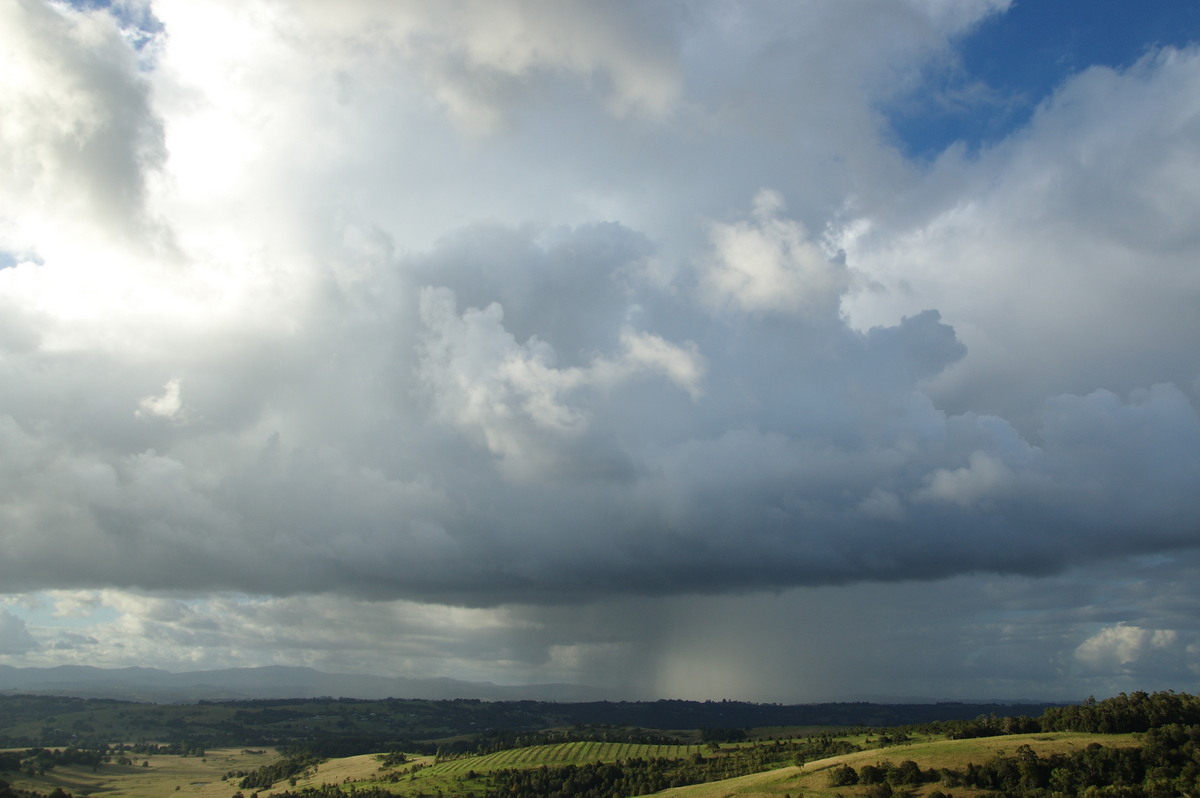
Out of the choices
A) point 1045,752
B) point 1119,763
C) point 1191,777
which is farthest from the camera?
point 1045,752

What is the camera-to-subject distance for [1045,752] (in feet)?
641

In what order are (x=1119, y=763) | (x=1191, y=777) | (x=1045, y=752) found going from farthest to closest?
(x=1045, y=752)
(x=1119, y=763)
(x=1191, y=777)

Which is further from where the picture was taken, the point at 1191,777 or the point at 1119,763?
the point at 1119,763

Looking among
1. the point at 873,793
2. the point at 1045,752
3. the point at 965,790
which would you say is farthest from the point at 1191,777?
the point at 873,793

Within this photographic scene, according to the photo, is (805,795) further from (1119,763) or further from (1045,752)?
(1119,763)

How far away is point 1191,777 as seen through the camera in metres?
170

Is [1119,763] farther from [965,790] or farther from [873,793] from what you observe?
[873,793]

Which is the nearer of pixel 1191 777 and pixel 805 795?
pixel 1191 777

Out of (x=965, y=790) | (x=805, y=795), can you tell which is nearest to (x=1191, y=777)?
(x=965, y=790)

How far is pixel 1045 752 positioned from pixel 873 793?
4939 cm

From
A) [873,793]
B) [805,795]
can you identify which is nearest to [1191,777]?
[873,793]

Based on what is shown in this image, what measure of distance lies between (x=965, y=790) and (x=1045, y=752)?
2979cm

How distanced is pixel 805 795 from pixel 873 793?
18.1 meters

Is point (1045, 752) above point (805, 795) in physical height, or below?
above
